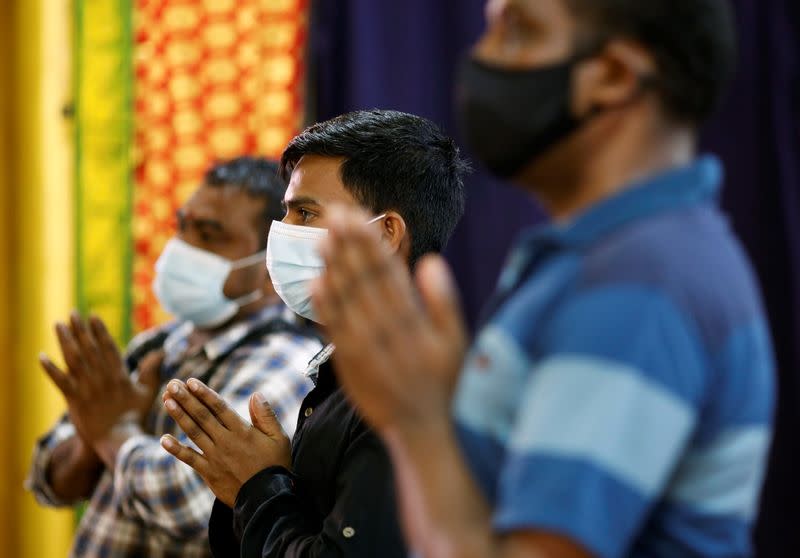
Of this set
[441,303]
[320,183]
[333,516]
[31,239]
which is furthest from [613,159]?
[31,239]

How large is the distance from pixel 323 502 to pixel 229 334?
38.2 inches

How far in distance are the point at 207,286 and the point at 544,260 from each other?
1.50 meters

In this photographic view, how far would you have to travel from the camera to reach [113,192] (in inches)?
138

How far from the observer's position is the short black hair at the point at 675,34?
0.77 m

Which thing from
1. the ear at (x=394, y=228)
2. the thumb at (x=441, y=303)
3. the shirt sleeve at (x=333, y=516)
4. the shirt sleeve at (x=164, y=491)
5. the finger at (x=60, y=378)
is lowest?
the shirt sleeve at (x=164, y=491)

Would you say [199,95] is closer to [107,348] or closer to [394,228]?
[107,348]

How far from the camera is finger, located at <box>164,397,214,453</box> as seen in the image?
4.09 feet

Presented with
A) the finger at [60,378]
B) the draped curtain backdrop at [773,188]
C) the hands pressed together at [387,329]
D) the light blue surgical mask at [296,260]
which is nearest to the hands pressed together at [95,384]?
the finger at [60,378]

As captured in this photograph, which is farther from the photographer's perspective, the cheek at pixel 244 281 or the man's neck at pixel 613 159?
the cheek at pixel 244 281

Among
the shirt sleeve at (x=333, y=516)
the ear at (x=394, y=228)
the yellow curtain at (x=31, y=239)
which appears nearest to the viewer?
the shirt sleeve at (x=333, y=516)

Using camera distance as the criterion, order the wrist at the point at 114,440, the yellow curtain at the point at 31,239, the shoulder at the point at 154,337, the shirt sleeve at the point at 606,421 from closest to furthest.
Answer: the shirt sleeve at the point at 606,421
the wrist at the point at 114,440
the shoulder at the point at 154,337
the yellow curtain at the point at 31,239

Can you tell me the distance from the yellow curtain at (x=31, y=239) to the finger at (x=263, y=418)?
2.53 metres

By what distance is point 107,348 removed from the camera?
2.10m

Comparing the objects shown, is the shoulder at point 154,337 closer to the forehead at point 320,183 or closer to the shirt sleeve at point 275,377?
the shirt sleeve at point 275,377
